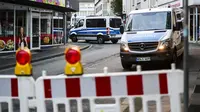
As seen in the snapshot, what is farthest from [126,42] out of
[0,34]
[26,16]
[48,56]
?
[26,16]

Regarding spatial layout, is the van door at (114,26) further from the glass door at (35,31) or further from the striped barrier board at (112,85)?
the striped barrier board at (112,85)

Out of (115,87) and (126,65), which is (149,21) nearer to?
(126,65)

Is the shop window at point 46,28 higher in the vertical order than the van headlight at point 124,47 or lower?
higher

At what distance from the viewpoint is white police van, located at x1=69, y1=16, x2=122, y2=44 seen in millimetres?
36844

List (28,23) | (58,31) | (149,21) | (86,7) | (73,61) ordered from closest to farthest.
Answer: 1. (73,61)
2. (149,21)
3. (28,23)
4. (58,31)
5. (86,7)

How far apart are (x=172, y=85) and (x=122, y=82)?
603 millimetres

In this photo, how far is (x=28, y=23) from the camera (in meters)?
25.7

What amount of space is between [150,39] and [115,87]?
897 centimetres

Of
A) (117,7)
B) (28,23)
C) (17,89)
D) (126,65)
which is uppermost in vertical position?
(117,7)

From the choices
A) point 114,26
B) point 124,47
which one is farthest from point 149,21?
point 114,26

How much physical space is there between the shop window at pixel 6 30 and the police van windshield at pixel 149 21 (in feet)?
31.8

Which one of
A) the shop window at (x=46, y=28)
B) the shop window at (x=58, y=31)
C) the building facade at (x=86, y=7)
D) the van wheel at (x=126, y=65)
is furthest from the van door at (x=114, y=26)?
the building facade at (x=86, y=7)

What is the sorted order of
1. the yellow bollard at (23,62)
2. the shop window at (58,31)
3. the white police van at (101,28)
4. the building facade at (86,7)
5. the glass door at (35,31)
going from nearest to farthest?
the yellow bollard at (23,62) < the glass door at (35,31) < the shop window at (58,31) < the white police van at (101,28) < the building facade at (86,7)

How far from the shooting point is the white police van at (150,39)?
13922 millimetres
